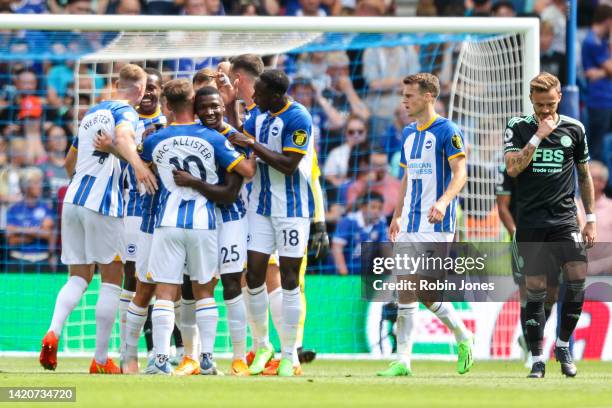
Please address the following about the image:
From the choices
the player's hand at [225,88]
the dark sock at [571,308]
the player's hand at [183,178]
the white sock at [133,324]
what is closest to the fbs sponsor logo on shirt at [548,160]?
the dark sock at [571,308]

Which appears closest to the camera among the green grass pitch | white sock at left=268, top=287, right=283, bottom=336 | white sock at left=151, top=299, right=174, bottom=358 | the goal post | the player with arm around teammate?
the green grass pitch

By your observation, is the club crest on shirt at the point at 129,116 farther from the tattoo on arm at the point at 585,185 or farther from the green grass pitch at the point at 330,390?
the tattoo on arm at the point at 585,185

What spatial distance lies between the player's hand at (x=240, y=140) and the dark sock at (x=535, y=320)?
2.33m

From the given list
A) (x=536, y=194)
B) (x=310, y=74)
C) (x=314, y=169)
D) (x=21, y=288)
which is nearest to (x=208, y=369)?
(x=314, y=169)

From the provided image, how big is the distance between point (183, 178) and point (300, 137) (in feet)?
3.05

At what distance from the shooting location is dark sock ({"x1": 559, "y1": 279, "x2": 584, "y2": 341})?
9.14 meters

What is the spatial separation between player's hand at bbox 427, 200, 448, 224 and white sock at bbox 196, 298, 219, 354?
1727mm

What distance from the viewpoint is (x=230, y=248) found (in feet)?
29.3

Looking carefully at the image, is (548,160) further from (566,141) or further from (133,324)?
(133,324)

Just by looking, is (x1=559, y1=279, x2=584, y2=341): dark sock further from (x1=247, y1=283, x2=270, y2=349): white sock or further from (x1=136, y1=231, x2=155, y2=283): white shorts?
(x1=136, y1=231, x2=155, y2=283): white shorts

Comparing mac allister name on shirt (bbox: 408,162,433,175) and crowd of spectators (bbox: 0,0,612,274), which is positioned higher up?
crowd of spectators (bbox: 0,0,612,274)

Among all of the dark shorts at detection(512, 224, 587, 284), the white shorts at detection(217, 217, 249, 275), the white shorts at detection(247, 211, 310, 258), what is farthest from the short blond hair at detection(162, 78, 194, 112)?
the dark shorts at detection(512, 224, 587, 284)

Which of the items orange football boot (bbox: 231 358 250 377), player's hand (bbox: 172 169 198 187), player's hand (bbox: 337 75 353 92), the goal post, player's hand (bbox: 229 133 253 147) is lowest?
orange football boot (bbox: 231 358 250 377)

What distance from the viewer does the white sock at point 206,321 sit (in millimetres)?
8828
